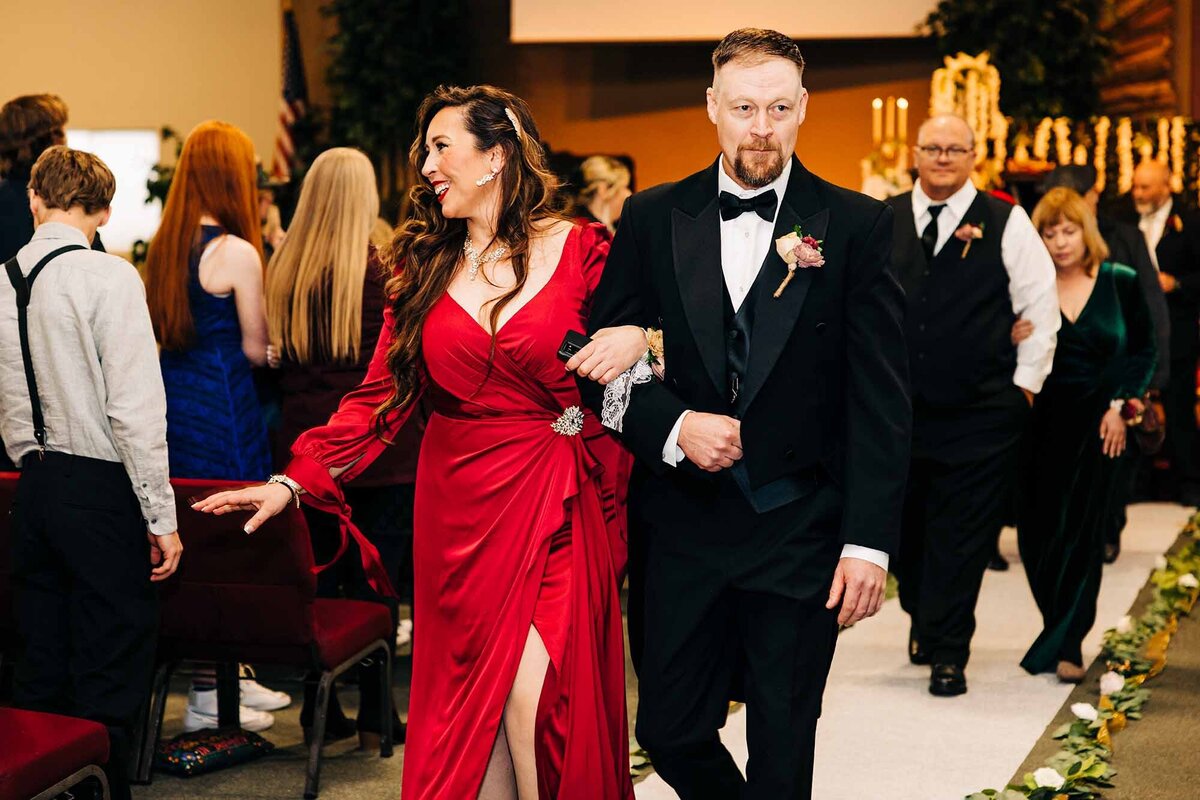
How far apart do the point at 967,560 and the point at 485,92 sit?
2.69m

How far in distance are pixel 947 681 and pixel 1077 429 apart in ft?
3.31

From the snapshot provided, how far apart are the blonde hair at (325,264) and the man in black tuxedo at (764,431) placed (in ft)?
6.56

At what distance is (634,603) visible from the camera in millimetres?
3039

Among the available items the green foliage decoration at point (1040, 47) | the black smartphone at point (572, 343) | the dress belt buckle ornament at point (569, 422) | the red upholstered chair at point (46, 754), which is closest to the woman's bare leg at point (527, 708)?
the dress belt buckle ornament at point (569, 422)

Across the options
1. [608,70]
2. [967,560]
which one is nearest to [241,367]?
[967,560]

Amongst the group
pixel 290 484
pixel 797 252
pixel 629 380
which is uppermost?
pixel 797 252

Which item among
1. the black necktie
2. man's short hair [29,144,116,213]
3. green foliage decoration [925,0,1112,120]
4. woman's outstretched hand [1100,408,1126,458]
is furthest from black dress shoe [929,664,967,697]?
green foliage decoration [925,0,1112,120]

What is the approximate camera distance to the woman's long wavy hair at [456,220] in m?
3.25

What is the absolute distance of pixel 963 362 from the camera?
202 inches

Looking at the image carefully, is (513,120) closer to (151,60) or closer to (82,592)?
(82,592)

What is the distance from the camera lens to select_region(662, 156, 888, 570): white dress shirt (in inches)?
112

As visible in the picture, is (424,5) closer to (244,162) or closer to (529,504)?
(244,162)

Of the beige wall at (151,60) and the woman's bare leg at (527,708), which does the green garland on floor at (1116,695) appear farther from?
the beige wall at (151,60)

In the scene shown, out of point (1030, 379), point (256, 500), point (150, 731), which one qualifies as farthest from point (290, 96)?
point (256, 500)
